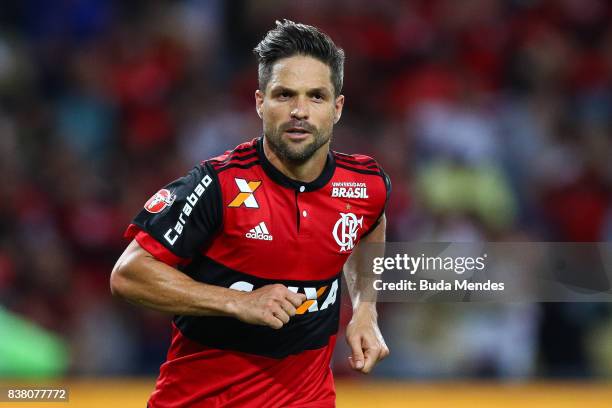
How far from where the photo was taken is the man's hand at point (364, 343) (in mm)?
3869

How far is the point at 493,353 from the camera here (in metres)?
7.50

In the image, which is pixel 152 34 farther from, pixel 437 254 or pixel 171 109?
pixel 437 254

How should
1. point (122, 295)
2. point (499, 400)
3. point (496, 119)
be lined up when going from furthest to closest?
point (496, 119) → point (499, 400) → point (122, 295)

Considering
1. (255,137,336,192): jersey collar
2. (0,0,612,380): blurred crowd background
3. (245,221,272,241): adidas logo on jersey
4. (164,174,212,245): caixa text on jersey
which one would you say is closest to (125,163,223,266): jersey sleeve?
(164,174,212,245): caixa text on jersey

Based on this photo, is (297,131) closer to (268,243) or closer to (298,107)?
(298,107)

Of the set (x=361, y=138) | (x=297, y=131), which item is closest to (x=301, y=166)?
(x=297, y=131)

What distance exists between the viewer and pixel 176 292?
3.56m

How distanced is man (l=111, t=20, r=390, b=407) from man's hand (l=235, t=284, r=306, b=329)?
0.10 metres

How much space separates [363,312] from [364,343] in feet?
0.80

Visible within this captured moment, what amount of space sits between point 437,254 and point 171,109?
4934mm

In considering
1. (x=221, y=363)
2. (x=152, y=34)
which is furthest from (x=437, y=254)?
(x=152, y=34)

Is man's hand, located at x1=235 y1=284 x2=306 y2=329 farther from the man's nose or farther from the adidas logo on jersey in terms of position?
the man's nose

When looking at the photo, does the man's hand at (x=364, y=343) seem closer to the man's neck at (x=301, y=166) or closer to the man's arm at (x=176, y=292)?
the man's arm at (x=176, y=292)

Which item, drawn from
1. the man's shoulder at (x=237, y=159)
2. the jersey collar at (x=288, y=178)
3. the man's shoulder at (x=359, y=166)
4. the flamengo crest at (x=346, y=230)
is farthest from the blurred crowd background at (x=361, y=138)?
the man's shoulder at (x=237, y=159)
